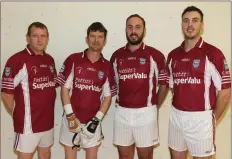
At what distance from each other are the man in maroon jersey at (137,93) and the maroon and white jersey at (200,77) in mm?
243

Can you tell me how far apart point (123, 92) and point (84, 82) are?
337mm

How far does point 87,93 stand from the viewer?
2172 millimetres

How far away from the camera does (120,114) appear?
2242 mm

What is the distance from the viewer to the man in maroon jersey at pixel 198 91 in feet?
6.39

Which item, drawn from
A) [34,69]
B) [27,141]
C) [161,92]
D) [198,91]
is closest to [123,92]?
[161,92]

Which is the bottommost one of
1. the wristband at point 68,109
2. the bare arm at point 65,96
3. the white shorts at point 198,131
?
the white shorts at point 198,131

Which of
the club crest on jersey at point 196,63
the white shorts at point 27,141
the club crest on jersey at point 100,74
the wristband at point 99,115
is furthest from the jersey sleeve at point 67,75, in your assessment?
the club crest on jersey at point 196,63

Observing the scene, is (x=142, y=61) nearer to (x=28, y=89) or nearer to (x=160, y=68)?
(x=160, y=68)

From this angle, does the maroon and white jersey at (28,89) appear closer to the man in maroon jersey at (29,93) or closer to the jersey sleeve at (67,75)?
the man in maroon jersey at (29,93)

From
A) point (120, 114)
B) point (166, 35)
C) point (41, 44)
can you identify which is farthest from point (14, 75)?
point (166, 35)

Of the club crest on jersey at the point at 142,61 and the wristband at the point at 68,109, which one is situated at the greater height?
the club crest on jersey at the point at 142,61

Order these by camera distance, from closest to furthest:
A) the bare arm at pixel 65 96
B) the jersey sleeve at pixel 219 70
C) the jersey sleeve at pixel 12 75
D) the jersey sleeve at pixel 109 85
→ 1. the jersey sleeve at pixel 219 70
2. the jersey sleeve at pixel 12 75
3. the bare arm at pixel 65 96
4. the jersey sleeve at pixel 109 85

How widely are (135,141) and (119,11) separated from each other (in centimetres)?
131

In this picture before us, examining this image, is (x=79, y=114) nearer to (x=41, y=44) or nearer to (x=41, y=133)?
(x=41, y=133)
